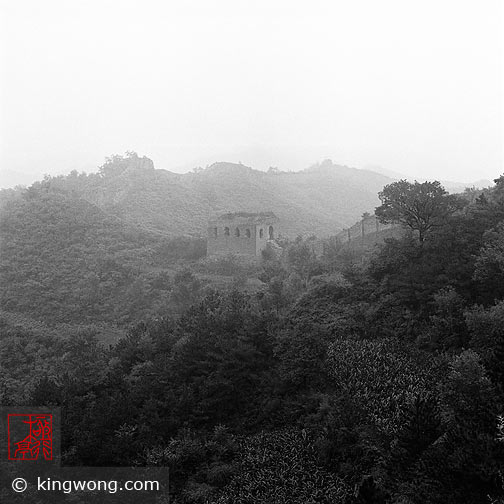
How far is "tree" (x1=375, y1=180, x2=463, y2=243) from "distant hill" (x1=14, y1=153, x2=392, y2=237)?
31.0 meters

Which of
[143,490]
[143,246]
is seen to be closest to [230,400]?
[143,490]

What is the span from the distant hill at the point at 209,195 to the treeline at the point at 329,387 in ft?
104

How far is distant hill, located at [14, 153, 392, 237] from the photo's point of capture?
56.2m

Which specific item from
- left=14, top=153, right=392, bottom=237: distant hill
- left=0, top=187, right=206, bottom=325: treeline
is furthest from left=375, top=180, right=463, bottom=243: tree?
left=14, top=153, right=392, bottom=237: distant hill

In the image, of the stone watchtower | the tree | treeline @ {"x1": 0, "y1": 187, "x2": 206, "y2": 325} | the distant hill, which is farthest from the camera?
the distant hill

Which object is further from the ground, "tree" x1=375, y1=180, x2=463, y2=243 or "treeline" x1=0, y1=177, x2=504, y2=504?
"tree" x1=375, y1=180, x2=463, y2=243

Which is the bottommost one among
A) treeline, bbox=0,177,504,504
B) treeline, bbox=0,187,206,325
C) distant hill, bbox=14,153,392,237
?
treeline, bbox=0,177,504,504

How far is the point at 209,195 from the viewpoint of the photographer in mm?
64312

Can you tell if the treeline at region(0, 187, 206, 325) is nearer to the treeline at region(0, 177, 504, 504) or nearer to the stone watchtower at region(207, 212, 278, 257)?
the stone watchtower at region(207, 212, 278, 257)

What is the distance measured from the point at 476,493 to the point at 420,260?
12.0 m

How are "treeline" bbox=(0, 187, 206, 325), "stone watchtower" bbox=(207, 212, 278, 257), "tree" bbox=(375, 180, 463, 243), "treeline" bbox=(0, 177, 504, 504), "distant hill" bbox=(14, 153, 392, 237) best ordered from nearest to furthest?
1. "treeline" bbox=(0, 177, 504, 504)
2. "tree" bbox=(375, 180, 463, 243)
3. "treeline" bbox=(0, 187, 206, 325)
4. "stone watchtower" bbox=(207, 212, 278, 257)
5. "distant hill" bbox=(14, 153, 392, 237)

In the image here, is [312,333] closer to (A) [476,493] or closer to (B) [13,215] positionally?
(A) [476,493]

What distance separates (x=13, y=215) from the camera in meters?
45.3

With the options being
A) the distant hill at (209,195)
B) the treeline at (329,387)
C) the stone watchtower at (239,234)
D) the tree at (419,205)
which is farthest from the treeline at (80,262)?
the tree at (419,205)
